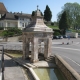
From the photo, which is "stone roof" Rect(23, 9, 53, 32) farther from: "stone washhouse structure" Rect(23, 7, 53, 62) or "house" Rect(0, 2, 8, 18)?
"house" Rect(0, 2, 8, 18)

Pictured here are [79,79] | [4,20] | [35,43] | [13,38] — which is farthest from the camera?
[4,20]

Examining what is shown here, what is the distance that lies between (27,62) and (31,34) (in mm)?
3391

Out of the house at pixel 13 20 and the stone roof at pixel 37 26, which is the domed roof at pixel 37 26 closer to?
the stone roof at pixel 37 26

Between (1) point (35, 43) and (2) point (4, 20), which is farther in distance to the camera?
(2) point (4, 20)

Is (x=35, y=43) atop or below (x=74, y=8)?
below

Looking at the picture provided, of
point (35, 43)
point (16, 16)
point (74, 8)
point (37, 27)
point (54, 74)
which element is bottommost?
point (54, 74)

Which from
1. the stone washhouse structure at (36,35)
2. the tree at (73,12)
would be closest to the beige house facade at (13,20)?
the tree at (73,12)

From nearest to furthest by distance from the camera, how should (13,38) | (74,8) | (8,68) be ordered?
(8,68)
(13,38)
(74,8)

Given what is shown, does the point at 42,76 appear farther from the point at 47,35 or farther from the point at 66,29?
the point at 66,29

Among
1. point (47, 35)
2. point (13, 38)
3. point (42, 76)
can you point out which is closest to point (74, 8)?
point (13, 38)

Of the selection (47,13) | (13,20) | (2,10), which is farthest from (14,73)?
(47,13)

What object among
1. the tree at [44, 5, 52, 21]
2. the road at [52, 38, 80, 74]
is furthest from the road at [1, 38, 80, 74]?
the tree at [44, 5, 52, 21]

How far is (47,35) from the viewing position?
20672 millimetres

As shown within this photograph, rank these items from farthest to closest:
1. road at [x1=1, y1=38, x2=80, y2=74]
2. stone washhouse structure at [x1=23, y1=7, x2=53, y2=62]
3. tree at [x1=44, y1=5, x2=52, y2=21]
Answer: tree at [x1=44, y1=5, x2=52, y2=21] < road at [x1=1, y1=38, x2=80, y2=74] < stone washhouse structure at [x1=23, y1=7, x2=53, y2=62]
